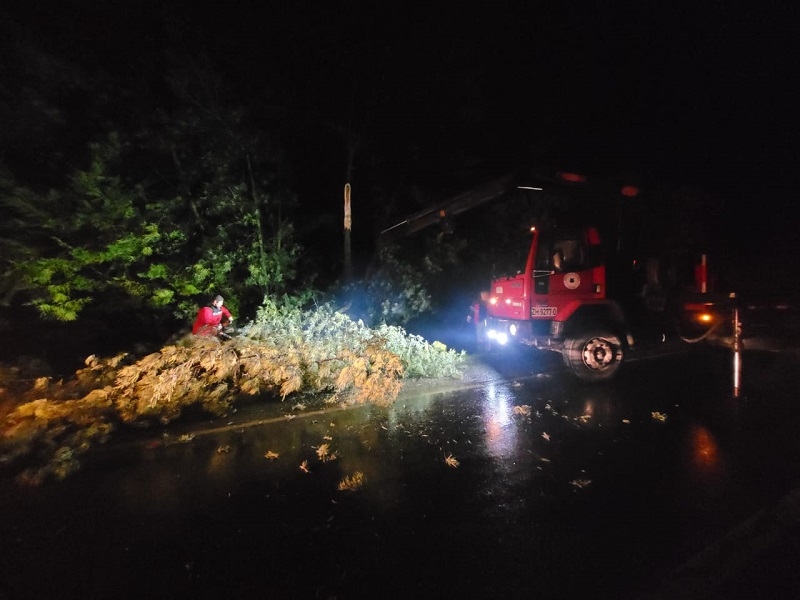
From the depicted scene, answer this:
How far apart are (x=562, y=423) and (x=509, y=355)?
4031mm

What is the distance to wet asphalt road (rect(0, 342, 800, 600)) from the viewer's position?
8.54 ft

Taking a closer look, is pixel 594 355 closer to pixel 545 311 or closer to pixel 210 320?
pixel 545 311

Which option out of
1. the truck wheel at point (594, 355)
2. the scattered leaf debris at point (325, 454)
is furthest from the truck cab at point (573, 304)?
the scattered leaf debris at point (325, 454)

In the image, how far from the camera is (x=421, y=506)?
3369mm

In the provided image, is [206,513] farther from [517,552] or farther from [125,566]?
[517,552]

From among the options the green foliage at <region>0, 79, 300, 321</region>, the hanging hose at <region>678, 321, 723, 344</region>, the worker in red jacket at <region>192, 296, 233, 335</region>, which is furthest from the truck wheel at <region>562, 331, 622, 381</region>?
the green foliage at <region>0, 79, 300, 321</region>

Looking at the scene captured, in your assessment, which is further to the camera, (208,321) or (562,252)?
(208,321)

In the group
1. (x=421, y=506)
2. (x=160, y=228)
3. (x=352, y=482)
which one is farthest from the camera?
(x=160, y=228)

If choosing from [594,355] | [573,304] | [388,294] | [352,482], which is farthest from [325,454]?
[388,294]

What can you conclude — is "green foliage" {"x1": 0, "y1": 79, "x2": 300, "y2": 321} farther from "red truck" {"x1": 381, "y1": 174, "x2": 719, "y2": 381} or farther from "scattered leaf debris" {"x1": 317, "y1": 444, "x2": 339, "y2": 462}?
"scattered leaf debris" {"x1": 317, "y1": 444, "x2": 339, "y2": 462}

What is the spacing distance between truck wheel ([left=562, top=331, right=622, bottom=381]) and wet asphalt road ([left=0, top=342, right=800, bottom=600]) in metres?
1.33

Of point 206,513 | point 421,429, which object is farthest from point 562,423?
point 206,513

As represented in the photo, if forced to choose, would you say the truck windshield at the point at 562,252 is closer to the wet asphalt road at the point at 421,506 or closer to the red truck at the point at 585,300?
the red truck at the point at 585,300

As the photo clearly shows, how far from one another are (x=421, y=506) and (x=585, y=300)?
4830 millimetres
